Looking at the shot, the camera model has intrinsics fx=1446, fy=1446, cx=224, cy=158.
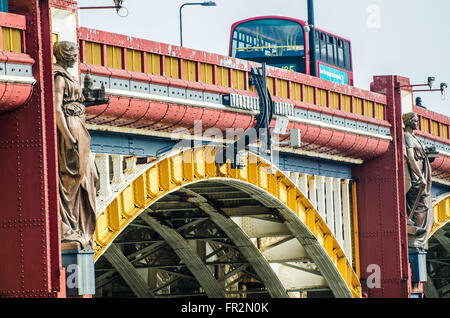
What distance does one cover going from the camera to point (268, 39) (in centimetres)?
5972

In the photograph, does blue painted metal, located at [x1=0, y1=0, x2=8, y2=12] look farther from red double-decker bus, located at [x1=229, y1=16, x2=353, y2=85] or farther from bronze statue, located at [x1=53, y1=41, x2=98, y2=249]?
red double-decker bus, located at [x1=229, y1=16, x2=353, y2=85]

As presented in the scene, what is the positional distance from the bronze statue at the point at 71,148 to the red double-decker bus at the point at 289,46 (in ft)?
88.3

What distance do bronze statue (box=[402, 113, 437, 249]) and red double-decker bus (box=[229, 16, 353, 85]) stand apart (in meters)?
8.59

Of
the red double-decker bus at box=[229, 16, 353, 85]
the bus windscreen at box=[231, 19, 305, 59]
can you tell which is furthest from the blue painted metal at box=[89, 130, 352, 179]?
the bus windscreen at box=[231, 19, 305, 59]

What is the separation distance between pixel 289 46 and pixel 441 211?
29.9 feet

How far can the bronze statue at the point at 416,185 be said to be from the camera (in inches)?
1924

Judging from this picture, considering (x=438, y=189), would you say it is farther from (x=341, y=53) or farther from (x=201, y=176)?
(x=201, y=176)

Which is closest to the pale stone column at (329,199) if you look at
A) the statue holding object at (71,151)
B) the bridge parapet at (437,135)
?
the bridge parapet at (437,135)

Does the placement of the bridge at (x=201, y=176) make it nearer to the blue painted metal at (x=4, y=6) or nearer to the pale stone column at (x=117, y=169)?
the pale stone column at (x=117, y=169)

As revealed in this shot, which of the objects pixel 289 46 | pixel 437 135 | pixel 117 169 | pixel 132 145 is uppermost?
pixel 289 46

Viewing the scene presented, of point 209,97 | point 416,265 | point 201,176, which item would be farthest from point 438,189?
point 209,97

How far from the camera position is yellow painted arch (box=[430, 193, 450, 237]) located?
55.4 meters
